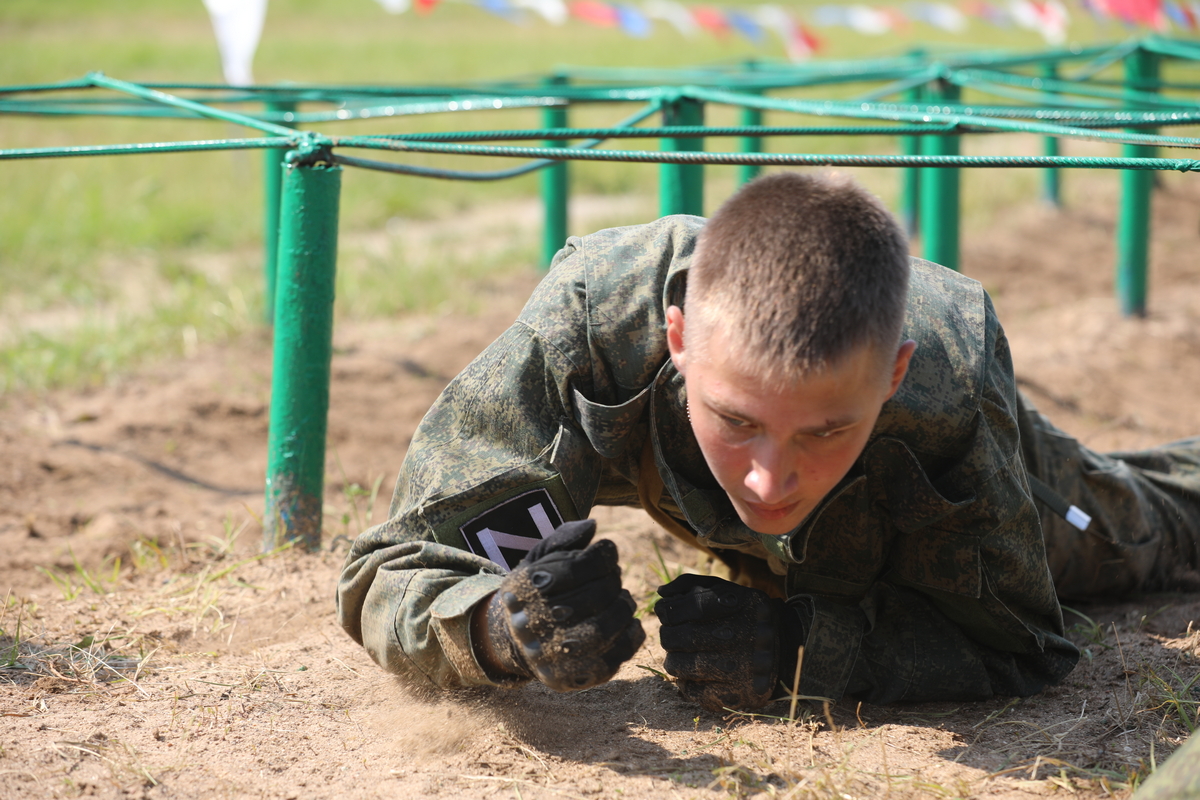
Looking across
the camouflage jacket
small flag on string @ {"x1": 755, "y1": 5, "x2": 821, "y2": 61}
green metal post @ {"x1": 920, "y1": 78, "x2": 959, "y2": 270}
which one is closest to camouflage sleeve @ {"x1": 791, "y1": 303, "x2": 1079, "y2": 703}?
the camouflage jacket

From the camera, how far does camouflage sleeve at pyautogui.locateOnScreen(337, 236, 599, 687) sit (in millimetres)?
1702

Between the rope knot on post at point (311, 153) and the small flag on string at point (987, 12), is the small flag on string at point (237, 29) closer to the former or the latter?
the rope knot on post at point (311, 153)

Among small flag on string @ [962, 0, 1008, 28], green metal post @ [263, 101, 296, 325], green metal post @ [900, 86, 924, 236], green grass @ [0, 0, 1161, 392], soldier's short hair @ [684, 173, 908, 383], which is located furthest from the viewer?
small flag on string @ [962, 0, 1008, 28]

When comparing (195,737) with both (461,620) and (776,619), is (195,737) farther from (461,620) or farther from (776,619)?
(776,619)

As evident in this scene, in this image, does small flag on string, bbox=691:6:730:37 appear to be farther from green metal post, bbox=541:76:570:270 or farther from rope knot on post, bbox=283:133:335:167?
rope knot on post, bbox=283:133:335:167

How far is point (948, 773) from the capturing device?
1676 millimetres

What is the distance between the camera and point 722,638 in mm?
1800

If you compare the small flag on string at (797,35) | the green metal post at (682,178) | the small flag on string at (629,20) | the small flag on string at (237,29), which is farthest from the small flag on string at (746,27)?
the green metal post at (682,178)

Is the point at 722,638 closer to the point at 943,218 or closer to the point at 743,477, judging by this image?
the point at 743,477

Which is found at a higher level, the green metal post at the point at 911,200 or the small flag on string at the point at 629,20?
the small flag on string at the point at 629,20

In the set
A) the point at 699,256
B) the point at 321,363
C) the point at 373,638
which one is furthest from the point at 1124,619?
the point at 321,363

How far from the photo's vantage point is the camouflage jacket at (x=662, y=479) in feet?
5.60

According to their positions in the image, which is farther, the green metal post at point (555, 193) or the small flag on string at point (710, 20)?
the small flag on string at point (710, 20)

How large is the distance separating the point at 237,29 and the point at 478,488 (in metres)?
4.79
